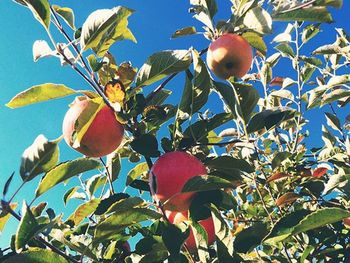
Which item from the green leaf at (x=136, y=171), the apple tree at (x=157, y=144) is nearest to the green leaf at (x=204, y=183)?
the apple tree at (x=157, y=144)

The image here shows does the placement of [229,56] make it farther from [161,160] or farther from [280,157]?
[280,157]

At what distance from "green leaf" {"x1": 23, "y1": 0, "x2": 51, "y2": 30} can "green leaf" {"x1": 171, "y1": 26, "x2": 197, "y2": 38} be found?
0.94m

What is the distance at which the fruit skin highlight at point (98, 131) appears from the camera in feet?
6.35

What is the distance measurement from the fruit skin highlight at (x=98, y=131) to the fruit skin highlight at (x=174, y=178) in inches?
10.6

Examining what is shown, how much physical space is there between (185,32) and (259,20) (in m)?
0.72

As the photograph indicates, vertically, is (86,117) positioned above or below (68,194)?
above

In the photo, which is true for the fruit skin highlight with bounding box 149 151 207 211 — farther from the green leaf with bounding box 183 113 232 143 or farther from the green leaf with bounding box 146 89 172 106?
the green leaf with bounding box 146 89 172 106

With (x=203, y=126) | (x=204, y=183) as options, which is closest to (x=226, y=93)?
(x=203, y=126)

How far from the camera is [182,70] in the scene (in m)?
1.90

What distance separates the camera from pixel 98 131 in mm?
1928

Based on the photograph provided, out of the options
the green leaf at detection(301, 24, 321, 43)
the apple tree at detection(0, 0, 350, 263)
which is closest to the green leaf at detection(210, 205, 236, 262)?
the apple tree at detection(0, 0, 350, 263)

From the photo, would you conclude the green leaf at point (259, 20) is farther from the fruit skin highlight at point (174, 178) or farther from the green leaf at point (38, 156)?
the green leaf at point (38, 156)

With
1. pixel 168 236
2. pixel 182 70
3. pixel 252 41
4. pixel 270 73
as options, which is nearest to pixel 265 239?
pixel 168 236

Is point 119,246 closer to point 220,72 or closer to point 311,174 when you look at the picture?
point 220,72
